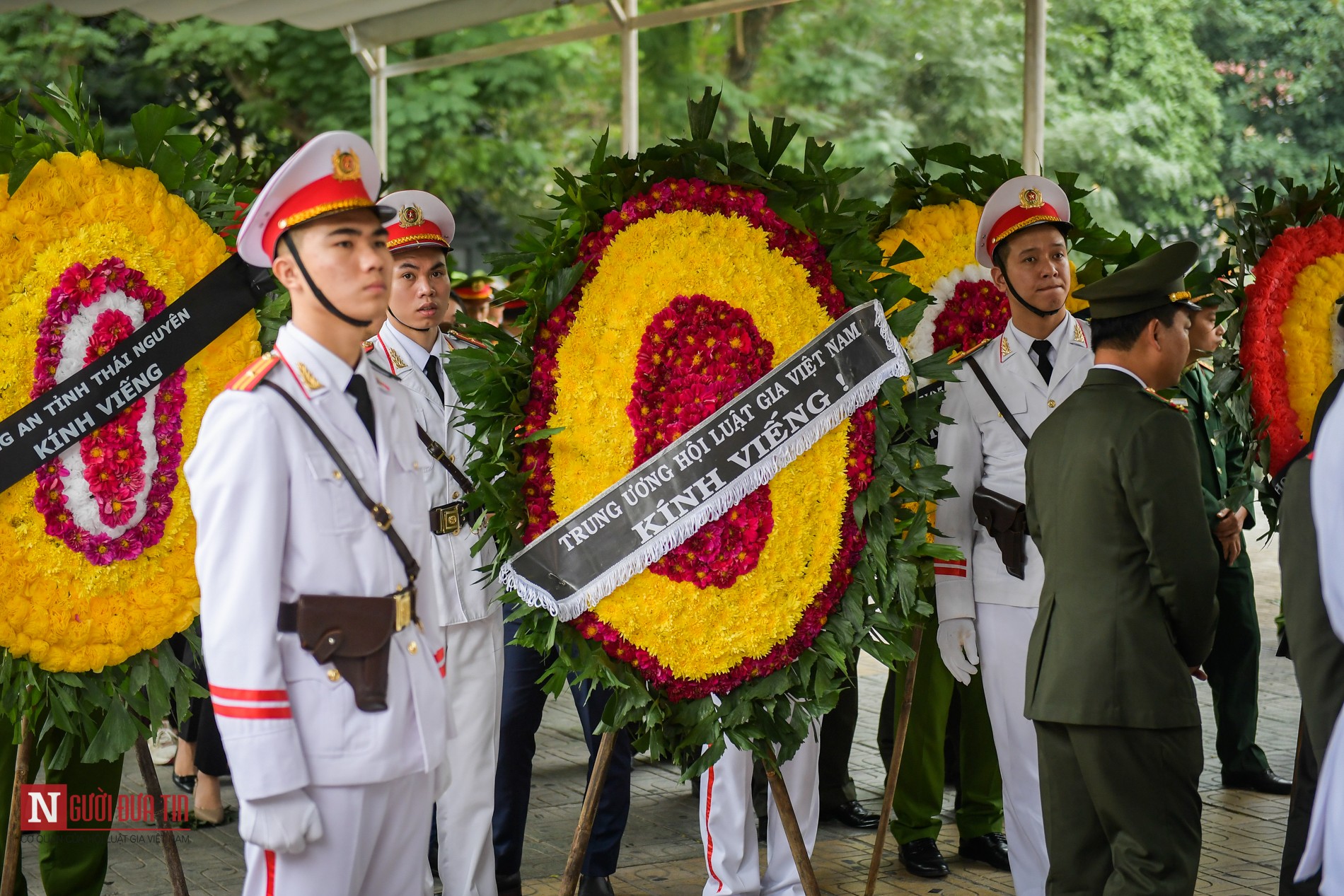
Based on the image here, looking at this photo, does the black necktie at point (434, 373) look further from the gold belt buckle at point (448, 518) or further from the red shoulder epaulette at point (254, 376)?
the red shoulder epaulette at point (254, 376)

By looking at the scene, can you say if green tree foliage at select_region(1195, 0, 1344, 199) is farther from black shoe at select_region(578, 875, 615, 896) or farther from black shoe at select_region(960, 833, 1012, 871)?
black shoe at select_region(578, 875, 615, 896)

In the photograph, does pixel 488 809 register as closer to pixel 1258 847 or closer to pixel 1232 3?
pixel 1258 847

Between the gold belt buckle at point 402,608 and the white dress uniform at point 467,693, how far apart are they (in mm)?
1370

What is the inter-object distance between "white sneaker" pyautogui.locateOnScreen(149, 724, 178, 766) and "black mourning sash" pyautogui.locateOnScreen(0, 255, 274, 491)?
10.2 ft

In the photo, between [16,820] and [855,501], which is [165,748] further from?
[855,501]

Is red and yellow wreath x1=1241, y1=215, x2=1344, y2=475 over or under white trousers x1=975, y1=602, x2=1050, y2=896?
over

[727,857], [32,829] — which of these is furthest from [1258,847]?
[32,829]

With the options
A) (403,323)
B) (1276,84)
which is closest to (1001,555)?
(403,323)

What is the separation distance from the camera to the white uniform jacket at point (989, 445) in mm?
4426

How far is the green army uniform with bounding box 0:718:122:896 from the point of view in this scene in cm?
431

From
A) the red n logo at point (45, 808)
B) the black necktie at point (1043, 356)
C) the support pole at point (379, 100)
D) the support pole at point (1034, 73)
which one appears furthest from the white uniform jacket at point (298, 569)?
the support pole at point (379, 100)

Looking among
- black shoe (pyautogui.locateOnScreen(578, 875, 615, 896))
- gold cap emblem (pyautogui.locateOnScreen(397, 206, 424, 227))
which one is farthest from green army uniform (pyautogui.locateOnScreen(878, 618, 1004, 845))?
gold cap emblem (pyautogui.locateOnScreen(397, 206, 424, 227))

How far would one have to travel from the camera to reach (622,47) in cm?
906

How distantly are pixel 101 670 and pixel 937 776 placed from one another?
3027 mm
